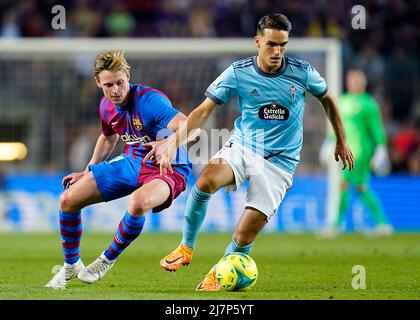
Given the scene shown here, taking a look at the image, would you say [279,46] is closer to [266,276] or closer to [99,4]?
[266,276]

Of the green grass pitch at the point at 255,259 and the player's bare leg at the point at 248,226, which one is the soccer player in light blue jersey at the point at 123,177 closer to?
the green grass pitch at the point at 255,259

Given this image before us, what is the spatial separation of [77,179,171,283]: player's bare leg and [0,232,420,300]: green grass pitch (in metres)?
0.14

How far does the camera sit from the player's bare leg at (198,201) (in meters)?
7.55

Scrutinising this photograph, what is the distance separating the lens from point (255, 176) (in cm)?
775

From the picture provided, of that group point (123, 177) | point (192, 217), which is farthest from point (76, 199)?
point (192, 217)

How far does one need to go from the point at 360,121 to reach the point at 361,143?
13.9 inches

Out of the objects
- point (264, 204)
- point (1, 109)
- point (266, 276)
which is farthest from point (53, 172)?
point (264, 204)

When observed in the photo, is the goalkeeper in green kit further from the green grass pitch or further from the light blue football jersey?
the light blue football jersey

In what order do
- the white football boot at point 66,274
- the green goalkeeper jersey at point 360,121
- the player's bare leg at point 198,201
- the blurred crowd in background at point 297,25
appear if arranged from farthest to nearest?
the blurred crowd in background at point 297,25, the green goalkeeper jersey at point 360,121, the white football boot at point 66,274, the player's bare leg at point 198,201

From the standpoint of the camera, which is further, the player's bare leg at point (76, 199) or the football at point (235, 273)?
the player's bare leg at point (76, 199)

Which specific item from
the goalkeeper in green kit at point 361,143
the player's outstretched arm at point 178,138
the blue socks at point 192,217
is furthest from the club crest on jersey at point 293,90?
the goalkeeper in green kit at point 361,143

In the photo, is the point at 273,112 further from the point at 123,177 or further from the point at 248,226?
the point at 123,177

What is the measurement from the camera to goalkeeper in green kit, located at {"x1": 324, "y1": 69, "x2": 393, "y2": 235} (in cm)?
1471

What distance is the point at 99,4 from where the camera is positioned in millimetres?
19547
